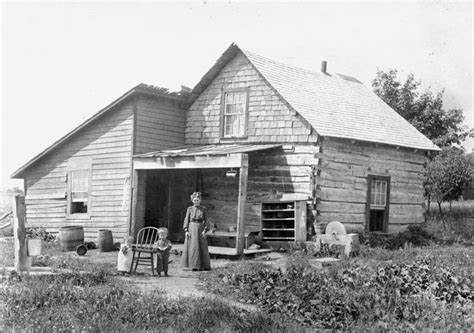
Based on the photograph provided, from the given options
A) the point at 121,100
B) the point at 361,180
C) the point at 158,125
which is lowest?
the point at 361,180

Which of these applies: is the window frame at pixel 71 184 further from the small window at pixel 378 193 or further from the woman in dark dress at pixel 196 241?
the small window at pixel 378 193

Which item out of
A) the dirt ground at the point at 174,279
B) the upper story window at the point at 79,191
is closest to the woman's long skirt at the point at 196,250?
the dirt ground at the point at 174,279

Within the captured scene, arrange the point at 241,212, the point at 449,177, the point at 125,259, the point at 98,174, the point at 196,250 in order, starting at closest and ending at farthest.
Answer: the point at 125,259, the point at 196,250, the point at 241,212, the point at 98,174, the point at 449,177

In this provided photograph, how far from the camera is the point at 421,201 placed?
2248 cm

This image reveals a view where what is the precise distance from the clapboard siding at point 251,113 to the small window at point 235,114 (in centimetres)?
23

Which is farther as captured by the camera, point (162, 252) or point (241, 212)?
point (241, 212)

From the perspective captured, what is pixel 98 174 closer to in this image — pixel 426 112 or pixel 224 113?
pixel 224 113

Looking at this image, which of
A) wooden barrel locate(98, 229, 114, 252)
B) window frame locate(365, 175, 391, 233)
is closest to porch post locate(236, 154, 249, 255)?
wooden barrel locate(98, 229, 114, 252)

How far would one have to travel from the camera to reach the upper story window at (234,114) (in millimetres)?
19359

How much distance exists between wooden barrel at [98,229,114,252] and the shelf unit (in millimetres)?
4683

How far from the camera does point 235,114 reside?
19562mm

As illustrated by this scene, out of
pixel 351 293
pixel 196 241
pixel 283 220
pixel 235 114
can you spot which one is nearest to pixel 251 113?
pixel 235 114

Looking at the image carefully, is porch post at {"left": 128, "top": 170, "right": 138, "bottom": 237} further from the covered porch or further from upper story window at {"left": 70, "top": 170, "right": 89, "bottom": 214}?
upper story window at {"left": 70, "top": 170, "right": 89, "bottom": 214}

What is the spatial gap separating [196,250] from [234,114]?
7.09m
